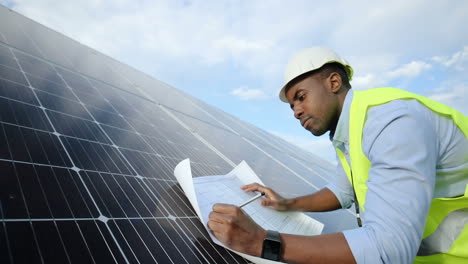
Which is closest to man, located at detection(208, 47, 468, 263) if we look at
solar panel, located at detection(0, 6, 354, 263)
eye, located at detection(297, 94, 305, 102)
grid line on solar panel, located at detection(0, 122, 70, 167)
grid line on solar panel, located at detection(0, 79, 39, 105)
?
eye, located at detection(297, 94, 305, 102)

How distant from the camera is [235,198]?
97.6 inches

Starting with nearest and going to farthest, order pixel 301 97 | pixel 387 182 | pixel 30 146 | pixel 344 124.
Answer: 1. pixel 387 182
2. pixel 30 146
3. pixel 344 124
4. pixel 301 97

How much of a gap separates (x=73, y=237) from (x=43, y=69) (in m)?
4.13

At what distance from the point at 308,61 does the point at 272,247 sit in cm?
168

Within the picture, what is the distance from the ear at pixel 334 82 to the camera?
241 cm

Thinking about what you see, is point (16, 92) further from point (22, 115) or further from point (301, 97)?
point (301, 97)

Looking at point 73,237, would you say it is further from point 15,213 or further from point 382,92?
point 382,92

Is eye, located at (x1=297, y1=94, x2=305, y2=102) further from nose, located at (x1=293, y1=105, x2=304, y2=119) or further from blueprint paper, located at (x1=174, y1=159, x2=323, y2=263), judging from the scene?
blueprint paper, located at (x1=174, y1=159, x2=323, y2=263)

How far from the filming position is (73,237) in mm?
1390

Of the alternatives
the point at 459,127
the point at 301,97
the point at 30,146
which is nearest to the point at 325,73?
the point at 301,97

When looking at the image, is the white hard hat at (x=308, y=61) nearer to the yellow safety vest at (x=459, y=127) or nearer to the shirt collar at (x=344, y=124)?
the shirt collar at (x=344, y=124)

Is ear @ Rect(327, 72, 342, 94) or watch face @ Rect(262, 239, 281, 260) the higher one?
ear @ Rect(327, 72, 342, 94)

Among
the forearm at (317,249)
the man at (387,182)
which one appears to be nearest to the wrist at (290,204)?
the man at (387,182)

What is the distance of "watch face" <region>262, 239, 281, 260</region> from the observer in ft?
5.13
